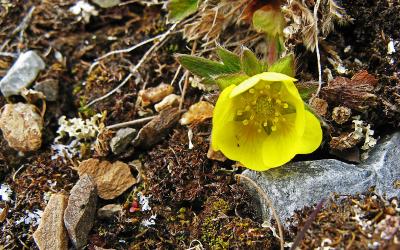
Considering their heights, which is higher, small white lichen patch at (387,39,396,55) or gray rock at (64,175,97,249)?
small white lichen patch at (387,39,396,55)

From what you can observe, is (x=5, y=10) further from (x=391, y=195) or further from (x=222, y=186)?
(x=391, y=195)

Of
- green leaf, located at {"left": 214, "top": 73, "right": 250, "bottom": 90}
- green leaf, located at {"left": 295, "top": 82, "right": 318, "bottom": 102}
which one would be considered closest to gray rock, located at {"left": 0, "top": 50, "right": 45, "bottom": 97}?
green leaf, located at {"left": 214, "top": 73, "right": 250, "bottom": 90}

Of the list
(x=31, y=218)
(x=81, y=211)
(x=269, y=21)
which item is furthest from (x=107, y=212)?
(x=269, y=21)

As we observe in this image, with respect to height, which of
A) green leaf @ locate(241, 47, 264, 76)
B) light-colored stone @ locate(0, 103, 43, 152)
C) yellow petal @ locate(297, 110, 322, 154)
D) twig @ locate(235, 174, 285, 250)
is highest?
green leaf @ locate(241, 47, 264, 76)

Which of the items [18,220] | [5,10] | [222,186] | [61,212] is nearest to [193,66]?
[222,186]

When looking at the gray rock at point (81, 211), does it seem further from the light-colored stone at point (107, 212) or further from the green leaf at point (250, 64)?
the green leaf at point (250, 64)

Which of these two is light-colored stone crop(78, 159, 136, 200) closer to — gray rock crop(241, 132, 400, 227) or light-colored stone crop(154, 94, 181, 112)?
light-colored stone crop(154, 94, 181, 112)

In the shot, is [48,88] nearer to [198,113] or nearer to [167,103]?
Result: [167,103]
